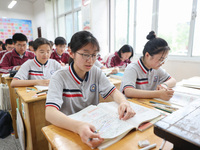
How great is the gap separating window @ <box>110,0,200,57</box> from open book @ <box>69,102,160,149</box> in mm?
2353

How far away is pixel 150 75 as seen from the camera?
1384mm

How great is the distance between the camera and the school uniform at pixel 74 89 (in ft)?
3.07

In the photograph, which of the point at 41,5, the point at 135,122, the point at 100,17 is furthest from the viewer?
the point at 41,5

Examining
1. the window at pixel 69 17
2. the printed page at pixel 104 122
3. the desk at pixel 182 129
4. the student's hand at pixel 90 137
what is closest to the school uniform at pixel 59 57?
the window at pixel 69 17

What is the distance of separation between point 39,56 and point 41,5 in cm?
562

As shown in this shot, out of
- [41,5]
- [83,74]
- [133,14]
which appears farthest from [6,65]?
[41,5]

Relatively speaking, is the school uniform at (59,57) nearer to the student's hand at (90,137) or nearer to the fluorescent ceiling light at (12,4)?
the student's hand at (90,137)

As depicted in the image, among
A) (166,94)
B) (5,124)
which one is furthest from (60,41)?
(166,94)

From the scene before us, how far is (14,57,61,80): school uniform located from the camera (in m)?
1.68

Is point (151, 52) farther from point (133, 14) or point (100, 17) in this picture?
point (100, 17)

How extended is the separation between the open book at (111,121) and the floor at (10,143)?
1.38 metres

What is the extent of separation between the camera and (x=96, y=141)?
1.82 feet

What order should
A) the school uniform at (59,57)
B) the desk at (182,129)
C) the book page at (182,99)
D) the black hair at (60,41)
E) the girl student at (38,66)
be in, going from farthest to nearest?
the school uniform at (59,57), the black hair at (60,41), the girl student at (38,66), the book page at (182,99), the desk at (182,129)

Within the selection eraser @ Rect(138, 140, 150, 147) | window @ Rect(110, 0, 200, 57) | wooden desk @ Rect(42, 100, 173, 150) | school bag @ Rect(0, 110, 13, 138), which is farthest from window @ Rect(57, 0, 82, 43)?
eraser @ Rect(138, 140, 150, 147)
